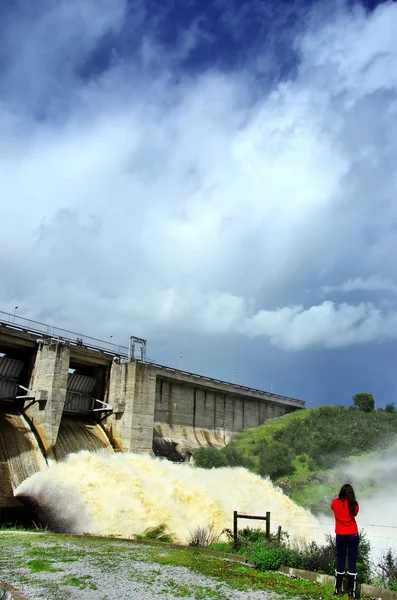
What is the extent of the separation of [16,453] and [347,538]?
21019 millimetres

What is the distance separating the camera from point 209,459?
38.4 m

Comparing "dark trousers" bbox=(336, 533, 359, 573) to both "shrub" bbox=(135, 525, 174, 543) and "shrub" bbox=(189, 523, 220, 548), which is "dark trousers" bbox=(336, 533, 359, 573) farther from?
"shrub" bbox=(135, 525, 174, 543)

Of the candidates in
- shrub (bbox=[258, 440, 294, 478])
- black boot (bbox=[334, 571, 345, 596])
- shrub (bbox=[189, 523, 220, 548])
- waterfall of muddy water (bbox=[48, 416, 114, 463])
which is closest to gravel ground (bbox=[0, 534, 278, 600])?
black boot (bbox=[334, 571, 345, 596])

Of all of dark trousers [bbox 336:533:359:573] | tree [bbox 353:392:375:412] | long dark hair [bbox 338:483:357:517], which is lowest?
dark trousers [bbox 336:533:359:573]

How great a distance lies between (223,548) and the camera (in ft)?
49.2

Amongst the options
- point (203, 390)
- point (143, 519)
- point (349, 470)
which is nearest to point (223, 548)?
point (143, 519)

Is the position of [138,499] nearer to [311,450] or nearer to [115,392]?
[115,392]

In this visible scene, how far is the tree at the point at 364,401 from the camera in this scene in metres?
63.0

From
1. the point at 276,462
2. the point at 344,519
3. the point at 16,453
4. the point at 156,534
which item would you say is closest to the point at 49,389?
the point at 16,453

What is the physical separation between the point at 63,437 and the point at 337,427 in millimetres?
28269

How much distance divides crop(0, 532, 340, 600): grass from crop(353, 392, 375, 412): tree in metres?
52.2

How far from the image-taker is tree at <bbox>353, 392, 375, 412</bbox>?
2479 inches

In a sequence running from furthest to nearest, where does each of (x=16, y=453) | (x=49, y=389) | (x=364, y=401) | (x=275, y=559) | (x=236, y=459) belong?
(x=364, y=401), (x=236, y=459), (x=49, y=389), (x=16, y=453), (x=275, y=559)

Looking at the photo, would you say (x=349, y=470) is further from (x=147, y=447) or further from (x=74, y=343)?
(x=74, y=343)
